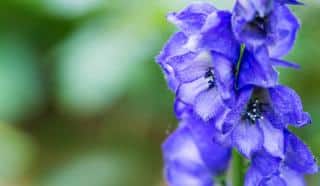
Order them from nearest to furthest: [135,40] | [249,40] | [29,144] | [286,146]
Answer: [249,40] → [286,146] → [135,40] → [29,144]

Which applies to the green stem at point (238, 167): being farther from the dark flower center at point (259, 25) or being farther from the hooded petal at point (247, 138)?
the dark flower center at point (259, 25)

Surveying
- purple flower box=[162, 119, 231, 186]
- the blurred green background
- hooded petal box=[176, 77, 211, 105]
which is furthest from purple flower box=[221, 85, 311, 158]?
the blurred green background

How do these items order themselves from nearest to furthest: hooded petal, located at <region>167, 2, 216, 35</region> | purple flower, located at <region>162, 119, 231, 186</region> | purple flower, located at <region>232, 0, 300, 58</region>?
purple flower, located at <region>232, 0, 300, 58</region> → hooded petal, located at <region>167, 2, 216, 35</region> → purple flower, located at <region>162, 119, 231, 186</region>

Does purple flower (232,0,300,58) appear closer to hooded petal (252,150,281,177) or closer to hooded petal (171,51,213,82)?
hooded petal (171,51,213,82)

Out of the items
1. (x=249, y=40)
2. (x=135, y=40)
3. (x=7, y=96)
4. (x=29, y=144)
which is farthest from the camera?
(x=29, y=144)

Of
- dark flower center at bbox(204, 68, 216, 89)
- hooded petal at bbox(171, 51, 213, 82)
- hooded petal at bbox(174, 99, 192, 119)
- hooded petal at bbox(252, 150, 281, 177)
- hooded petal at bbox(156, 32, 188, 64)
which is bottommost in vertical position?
hooded petal at bbox(252, 150, 281, 177)

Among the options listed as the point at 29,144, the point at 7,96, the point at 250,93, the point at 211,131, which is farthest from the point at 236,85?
the point at 29,144

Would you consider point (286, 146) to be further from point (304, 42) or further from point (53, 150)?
point (53, 150)
